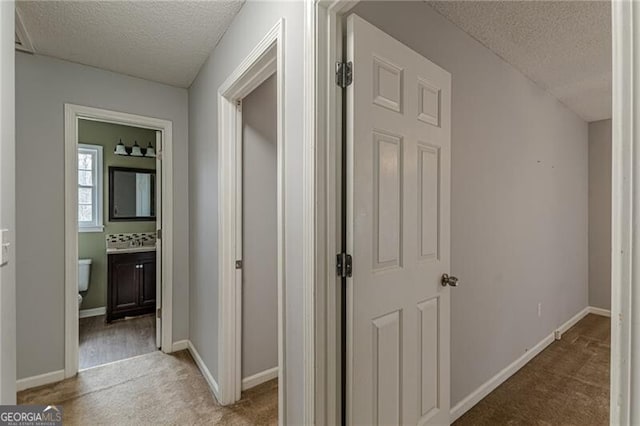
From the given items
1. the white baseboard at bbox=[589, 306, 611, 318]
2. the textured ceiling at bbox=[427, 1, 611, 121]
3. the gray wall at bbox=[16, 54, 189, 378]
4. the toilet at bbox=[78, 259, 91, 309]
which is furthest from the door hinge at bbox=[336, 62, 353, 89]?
the white baseboard at bbox=[589, 306, 611, 318]

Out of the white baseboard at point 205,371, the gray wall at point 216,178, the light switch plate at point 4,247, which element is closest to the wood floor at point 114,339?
the white baseboard at point 205,371

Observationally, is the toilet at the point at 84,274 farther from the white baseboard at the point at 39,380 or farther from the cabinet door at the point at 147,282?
the white baseboard at the point at 39,380

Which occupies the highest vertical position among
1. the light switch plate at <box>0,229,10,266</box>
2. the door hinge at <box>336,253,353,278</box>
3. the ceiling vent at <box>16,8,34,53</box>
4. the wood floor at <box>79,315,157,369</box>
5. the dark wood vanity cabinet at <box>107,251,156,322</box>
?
the ceiling vent at <box>16,8,34,53</box>

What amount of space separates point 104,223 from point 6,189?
293 cm

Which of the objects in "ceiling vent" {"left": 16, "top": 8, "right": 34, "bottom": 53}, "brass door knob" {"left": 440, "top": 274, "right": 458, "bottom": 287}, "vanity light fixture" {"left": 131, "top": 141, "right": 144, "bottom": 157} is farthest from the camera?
"vanity light fixture" {"left": 131, "top": 141, "right": 144, "bottom": 157}

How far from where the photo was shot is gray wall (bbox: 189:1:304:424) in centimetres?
122

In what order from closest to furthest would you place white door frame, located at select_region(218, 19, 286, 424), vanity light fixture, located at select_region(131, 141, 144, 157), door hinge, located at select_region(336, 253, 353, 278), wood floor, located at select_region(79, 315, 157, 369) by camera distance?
door hinge, located at select_region(336, 253, 353, 278) → white door frame, located at select_region(218, 19, 286, 424) → wood floor, located at select_region(79, 315, 157, 369) → vanity light fixture, located at select_region(131, 141, 144, 157)

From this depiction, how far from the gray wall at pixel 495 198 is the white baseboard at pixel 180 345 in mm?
2248

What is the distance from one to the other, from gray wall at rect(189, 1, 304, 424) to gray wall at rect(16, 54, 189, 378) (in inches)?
33.5

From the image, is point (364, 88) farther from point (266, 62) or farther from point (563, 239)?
point (563, 239)

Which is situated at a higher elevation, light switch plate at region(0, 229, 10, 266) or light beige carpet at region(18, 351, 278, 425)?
light switch plate at region(0, 229, 10, 266)

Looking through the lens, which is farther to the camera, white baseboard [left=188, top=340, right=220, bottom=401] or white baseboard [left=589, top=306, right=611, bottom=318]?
white baseboard [left=589, top=306, right=611, bottom=318]

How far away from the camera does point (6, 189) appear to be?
3.61ft

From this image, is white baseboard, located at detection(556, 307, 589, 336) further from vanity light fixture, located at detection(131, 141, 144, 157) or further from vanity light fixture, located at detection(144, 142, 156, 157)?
vanity light fixture, located at detection(131, 141, 144, 157)
